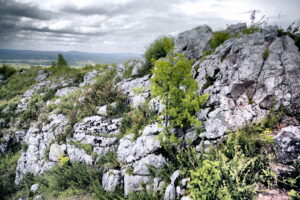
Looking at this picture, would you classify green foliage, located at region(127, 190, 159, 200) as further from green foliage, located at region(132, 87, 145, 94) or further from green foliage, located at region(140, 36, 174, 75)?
green foliage, located at region(140, 36, 174, 75)

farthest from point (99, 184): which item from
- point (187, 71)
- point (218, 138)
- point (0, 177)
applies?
point (0, 177)

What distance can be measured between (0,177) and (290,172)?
55.9ft

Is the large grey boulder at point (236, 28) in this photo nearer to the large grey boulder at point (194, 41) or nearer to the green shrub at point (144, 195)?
the large grey boulder at point (194, 41)

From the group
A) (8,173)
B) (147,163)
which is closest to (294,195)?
(147,163)

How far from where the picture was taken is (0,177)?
37.6ft

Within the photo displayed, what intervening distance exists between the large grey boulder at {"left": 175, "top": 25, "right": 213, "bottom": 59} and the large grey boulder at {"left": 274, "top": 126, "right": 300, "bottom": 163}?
26.2ft

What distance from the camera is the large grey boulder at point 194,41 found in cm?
1256

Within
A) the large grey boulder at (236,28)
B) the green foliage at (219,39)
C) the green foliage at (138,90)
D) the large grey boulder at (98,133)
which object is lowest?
the large grey boulder at (98,133)

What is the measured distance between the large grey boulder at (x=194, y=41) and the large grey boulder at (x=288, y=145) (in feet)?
26.2

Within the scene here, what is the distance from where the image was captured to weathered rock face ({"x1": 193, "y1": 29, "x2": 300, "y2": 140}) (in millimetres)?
6891

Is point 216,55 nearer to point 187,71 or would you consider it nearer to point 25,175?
point 187,71

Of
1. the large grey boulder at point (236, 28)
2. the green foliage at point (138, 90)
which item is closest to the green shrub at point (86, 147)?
the green foliage at point (138, 90)

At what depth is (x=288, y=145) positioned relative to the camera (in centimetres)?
543

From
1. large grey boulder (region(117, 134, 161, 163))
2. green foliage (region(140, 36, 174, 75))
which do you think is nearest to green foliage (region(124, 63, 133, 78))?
green foliage (region(140, 36, 174, 75))
